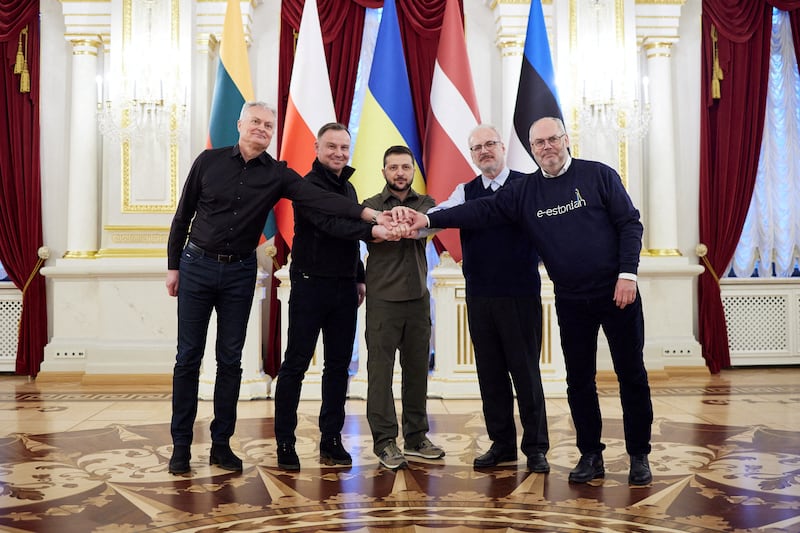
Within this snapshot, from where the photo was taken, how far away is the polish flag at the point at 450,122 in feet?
15.3

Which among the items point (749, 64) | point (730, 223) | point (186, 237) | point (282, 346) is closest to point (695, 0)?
point (749, 64)

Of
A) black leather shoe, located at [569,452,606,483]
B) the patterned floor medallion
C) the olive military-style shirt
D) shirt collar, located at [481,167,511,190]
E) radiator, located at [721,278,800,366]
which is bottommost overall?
the patterned floor medallion

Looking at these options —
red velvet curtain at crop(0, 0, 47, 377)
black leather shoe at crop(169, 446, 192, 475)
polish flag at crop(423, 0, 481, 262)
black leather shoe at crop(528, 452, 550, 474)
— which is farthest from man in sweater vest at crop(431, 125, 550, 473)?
red velvet curtain at crop(0, 0, 47, 377)

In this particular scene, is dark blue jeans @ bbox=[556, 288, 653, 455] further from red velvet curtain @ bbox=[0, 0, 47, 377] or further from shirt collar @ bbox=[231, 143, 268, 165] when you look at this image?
red velvet curtain @ bbox=[0, 0, 47, 377]

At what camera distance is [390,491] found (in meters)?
2.69

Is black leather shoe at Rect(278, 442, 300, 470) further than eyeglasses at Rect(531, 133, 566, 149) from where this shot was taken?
Yes

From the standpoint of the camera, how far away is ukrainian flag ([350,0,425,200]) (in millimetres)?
4711

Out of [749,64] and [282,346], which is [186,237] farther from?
[749,64]

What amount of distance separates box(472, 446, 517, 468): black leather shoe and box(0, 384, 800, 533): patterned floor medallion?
0.05 metres

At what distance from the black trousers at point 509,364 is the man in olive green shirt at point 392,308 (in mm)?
243

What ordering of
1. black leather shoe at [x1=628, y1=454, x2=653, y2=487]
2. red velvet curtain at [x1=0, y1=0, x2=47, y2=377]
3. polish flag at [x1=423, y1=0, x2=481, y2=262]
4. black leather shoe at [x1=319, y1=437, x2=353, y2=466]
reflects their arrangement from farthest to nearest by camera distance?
1. red velvet curtain at [x1=0, y1=0, x2=47, y2=377]
2. polish flag at [x1=423, y1=0, x2=481, y2=262]
3. black leather shoe at [x1=319, y1=437, x2=353, y2=466]
4. black leather shoe at [x1=628, y1=454, x2=653, y2=487]

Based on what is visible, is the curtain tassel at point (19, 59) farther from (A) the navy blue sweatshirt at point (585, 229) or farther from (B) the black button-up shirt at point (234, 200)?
(A) the navy blue sweatshirt at point (585, 229)

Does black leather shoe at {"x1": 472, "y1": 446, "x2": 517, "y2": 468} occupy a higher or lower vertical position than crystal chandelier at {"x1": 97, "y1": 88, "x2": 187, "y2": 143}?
lower

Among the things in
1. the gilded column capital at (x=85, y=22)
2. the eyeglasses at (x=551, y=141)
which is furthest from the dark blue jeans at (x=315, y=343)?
the gilded column capital at (x=85, y=22)
